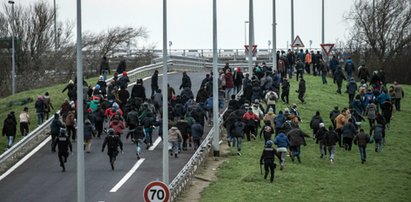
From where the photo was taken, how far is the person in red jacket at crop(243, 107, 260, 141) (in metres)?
40.3

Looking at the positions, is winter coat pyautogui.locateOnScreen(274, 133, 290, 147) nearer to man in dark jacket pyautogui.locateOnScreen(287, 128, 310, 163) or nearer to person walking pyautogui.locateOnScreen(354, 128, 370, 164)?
man in dark jacket pyautogui.locateOnScreen(287, 128, 310, 163)

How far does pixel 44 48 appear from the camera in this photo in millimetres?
91312

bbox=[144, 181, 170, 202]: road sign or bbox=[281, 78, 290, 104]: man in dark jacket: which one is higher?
bbox=[281, 78, 290, 104]: man in dark jacket

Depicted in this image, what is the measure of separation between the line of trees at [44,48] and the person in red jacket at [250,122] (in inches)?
1644

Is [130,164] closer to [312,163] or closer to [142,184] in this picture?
[142,184]

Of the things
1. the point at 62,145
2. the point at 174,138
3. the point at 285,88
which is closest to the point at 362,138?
the point at 174,138

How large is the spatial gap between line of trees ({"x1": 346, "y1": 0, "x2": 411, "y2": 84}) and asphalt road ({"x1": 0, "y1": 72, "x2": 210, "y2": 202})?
44.8 m

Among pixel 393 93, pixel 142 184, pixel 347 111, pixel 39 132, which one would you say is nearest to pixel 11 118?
pixel 39 132

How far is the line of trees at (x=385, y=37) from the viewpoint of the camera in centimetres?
8256

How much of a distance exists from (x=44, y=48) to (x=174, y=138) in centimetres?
5563

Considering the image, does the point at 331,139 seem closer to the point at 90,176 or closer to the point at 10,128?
the point at 90,176

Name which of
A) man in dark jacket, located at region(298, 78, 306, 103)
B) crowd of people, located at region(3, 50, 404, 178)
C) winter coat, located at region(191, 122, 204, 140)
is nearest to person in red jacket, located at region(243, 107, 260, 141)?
crowd of people, located at region(3, 50, 404, 178)

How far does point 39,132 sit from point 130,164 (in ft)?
19.2

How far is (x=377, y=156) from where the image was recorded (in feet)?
139
